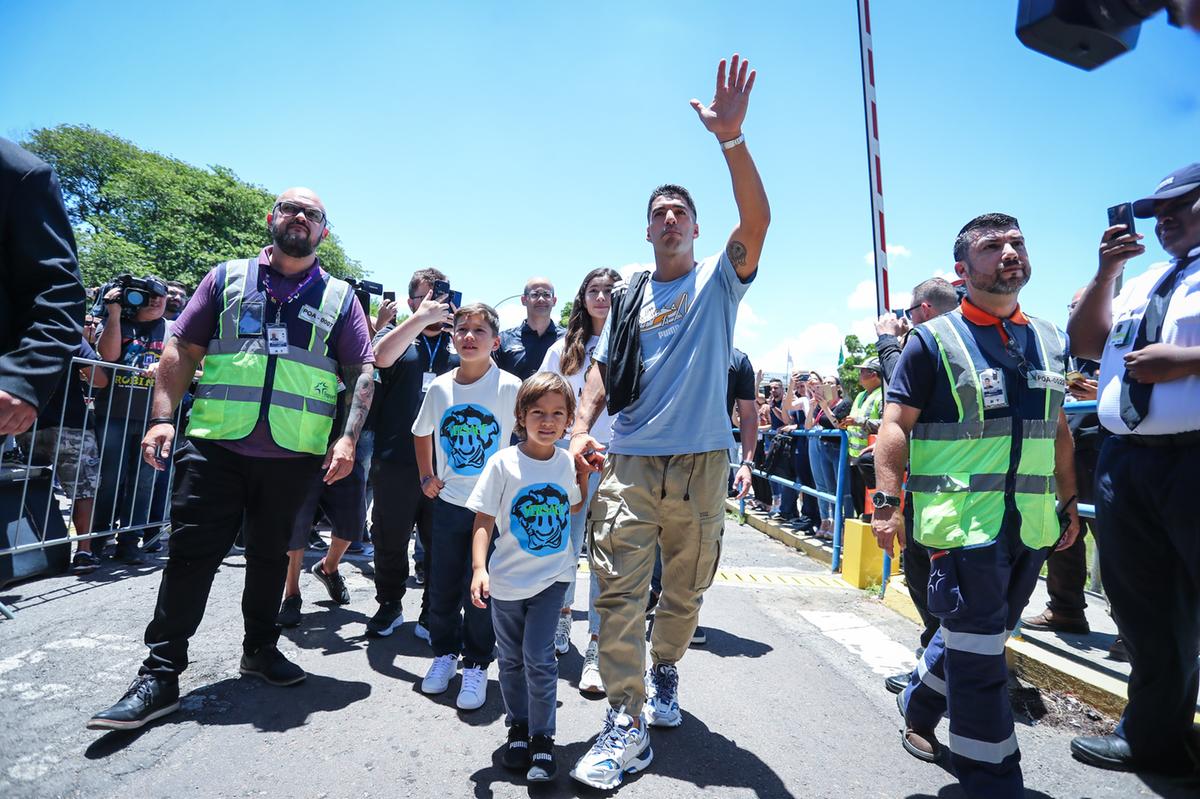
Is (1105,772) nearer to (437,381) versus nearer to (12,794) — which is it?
(437,381)

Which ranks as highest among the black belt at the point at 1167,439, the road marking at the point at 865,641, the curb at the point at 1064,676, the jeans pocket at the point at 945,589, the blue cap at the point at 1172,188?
the blue cap at the point at 1172,188

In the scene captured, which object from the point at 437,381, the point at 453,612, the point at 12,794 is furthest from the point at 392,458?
the point at 12,794

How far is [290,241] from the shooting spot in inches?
127

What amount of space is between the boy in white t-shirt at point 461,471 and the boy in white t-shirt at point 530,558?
565mm

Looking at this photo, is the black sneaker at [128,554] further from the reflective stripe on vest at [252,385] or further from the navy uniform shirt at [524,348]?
the navy uniform shirt at [524,348]

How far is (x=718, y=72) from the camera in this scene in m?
2.62

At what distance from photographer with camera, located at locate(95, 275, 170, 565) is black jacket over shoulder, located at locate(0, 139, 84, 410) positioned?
12.8 ft

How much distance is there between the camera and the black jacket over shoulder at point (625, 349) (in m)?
2.86

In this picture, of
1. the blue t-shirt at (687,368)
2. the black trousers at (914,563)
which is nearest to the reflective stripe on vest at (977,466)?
the black trousers at (914,563)

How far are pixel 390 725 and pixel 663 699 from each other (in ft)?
4.03

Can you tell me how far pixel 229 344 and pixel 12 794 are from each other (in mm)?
1856

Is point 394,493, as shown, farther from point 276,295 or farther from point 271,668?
point 276,295

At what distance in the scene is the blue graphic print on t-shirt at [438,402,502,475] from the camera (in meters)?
3.36

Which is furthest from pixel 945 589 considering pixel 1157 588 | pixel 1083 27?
pixel 1083 27
